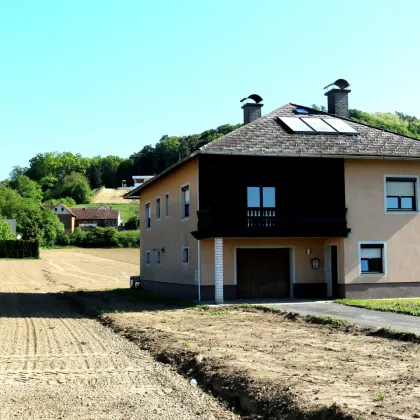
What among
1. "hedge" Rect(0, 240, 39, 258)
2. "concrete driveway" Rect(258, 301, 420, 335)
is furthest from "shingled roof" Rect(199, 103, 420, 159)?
"hedge" Rect(0, 240, 39, 258)

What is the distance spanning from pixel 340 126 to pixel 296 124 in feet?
6.68

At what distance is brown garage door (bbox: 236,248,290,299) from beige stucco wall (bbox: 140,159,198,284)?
192 centimetres

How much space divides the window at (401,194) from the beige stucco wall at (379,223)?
30 cm

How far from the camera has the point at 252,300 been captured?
24.3 meters

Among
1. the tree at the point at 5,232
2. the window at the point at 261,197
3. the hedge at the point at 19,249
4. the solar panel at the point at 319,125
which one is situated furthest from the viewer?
the tree at the point at 5,232

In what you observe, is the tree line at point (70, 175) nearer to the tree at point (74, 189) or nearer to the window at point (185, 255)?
the tree at point (74, 189)

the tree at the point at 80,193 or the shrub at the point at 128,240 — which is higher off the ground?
the tree at the point at 80,193

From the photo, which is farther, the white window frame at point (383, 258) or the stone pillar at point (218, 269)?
the white window frame at point (383, 258)

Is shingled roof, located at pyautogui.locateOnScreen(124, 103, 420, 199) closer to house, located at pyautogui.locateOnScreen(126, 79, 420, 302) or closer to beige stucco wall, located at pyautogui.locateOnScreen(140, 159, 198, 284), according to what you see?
house, located at pyautogui.locateOnScreen(126, 79, 420, 302)

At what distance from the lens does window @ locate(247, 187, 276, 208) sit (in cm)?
2420

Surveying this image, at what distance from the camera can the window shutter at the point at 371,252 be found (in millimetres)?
24703

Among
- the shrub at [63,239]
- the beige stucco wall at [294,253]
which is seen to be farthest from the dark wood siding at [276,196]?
the shrub at [63,239]

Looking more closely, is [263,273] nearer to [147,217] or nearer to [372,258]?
[372,258]

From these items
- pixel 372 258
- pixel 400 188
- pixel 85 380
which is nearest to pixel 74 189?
pixel 400 188
